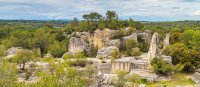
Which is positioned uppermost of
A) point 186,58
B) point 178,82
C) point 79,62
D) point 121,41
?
point 121,41

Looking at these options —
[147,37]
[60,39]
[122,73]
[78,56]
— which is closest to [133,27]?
[147,37]

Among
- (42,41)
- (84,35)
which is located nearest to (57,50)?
(84,35)

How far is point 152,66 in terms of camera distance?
62.6 metres

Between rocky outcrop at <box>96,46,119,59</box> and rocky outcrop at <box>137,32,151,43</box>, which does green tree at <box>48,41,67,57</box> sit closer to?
rocky outcrop at <box>96,46,119,59</box>

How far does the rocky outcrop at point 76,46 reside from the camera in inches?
3189

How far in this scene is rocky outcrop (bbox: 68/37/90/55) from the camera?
81.0m

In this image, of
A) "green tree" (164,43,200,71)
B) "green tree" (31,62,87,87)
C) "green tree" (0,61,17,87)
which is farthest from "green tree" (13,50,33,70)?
"green tree" (31,62,87,87)

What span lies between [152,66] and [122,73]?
11743 mm

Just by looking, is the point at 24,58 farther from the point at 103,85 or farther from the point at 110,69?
the point at 103,85

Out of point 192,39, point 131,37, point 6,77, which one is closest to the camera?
point 6,77

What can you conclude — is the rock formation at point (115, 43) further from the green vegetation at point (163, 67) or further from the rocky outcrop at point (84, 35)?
the green vegetation at point (163, 67)

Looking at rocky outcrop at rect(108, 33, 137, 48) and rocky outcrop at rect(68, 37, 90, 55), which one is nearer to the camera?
rocky outcrop at rect(68, 37, 90, 55)

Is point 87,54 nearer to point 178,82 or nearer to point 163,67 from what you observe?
point 163,67

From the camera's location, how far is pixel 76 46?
81.4 m
